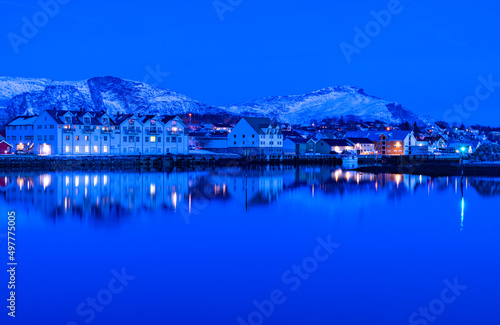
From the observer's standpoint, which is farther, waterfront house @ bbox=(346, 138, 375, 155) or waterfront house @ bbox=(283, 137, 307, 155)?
waterfront house @ bbox=(346, 138, 375, 155)

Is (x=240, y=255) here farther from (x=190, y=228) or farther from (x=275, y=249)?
(x=190, y=228)

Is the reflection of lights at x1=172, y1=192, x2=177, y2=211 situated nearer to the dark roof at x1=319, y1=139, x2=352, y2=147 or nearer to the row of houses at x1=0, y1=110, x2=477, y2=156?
the row of houses at x1=0, y1=110, x2=477, y2=156

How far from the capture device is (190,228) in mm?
18375

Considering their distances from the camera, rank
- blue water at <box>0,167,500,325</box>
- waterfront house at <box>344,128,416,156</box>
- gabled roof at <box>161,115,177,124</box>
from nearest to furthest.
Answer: blue water at <box>0,167,500,325</box> < gabled roof at <box>161,115,177,124</box> < waterfront house at <box>344,128,416,156</box>

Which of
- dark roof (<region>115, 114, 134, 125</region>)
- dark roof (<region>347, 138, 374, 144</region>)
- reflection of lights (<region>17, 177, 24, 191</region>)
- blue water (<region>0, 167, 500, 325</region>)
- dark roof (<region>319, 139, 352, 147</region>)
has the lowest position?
→ blue water (<region>0, 167, 500, 325</region>)

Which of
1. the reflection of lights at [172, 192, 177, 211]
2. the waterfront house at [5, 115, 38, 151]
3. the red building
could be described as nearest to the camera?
the reflection of lights at [172, 192, 177, 211]

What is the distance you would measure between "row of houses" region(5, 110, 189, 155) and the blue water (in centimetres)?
A: 3449

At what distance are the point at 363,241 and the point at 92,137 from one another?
50233mm

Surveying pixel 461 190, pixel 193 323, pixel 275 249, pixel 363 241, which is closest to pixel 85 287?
pixel 193 323

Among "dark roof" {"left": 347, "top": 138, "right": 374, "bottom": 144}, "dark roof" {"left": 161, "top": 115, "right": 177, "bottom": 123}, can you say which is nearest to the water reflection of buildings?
"dark roof" {"left": 161, "top": 115, "right": 177, "bottom": 123}

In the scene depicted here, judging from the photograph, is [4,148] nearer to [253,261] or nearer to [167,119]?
[167,119]

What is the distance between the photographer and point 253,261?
1349cm

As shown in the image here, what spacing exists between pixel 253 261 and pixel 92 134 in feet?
168

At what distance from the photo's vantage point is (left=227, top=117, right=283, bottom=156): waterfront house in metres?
76.9
